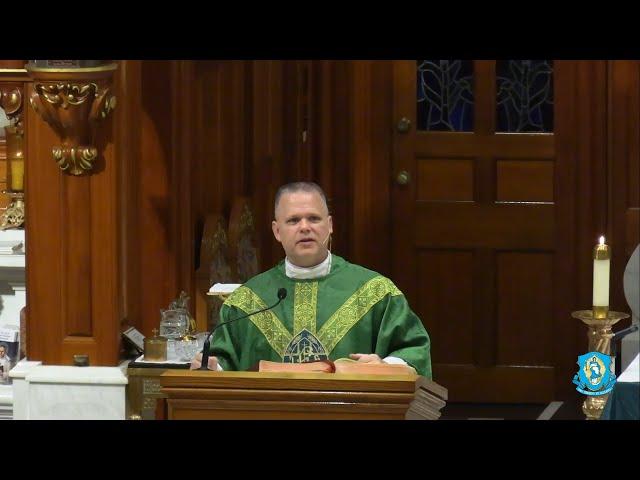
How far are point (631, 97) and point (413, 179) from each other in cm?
107

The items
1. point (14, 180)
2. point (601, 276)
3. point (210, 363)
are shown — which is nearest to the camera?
point (601, 276)

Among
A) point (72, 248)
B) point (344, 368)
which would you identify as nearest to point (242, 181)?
point (72, 248)

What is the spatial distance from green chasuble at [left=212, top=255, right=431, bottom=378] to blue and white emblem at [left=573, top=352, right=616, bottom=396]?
91cm

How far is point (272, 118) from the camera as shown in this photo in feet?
24.2

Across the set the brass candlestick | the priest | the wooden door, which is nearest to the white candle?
the brass candlestick

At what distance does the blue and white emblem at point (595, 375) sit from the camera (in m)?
3.99

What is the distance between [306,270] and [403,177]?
116 inches

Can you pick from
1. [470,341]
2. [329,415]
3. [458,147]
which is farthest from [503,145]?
[329,415]

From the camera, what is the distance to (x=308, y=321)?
5.06 meters

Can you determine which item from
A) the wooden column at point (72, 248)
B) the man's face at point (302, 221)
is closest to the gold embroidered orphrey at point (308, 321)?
the man's face at point (302, 221)

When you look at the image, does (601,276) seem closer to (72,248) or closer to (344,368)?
(344,368)

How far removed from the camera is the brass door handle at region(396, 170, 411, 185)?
26.1 feet

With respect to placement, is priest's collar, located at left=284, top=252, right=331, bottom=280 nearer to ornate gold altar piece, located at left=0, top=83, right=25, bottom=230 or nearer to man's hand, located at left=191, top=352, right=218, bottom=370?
man's hand, located at left=191, top=352, right=218, bottom=370

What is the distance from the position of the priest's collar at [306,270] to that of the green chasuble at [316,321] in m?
0.02
